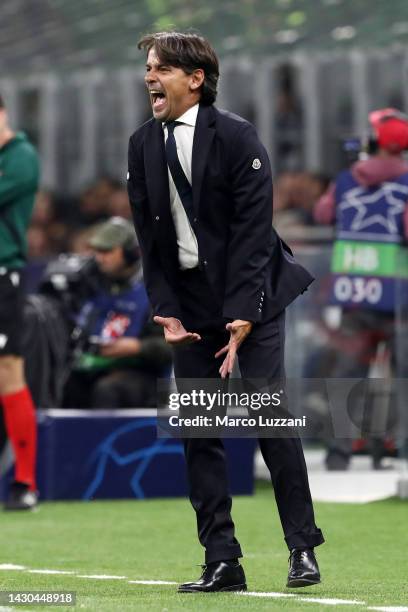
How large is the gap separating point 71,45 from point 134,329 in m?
5.12

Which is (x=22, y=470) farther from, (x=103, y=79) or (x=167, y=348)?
(x=103, y=79)

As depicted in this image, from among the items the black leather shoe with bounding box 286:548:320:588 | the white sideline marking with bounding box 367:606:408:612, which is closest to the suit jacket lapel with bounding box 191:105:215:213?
the black leather shoe with bounding box 286:548:320:588

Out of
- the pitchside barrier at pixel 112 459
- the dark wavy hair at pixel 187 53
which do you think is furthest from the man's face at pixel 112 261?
the dark wavy hair at pixel 187 53

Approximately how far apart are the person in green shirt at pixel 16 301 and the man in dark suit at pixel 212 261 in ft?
9.82

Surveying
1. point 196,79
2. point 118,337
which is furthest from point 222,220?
point 118,337

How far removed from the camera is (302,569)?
535 centimetres

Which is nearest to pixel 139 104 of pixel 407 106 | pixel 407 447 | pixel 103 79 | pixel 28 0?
pixel 103 79

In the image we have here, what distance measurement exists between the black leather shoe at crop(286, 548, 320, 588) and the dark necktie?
42.4 inches

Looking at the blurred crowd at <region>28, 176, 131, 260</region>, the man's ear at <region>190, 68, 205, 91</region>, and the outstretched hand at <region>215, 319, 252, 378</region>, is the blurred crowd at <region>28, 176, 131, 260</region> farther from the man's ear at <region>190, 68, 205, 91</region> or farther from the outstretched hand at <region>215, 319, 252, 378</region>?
the outstretched hand at <region>215, 319, 252, 378</region>

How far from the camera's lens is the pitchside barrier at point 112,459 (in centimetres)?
916

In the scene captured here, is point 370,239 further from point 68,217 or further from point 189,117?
point 68,217

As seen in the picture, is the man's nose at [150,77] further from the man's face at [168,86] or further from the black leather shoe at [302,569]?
the black leather shoe at [302,569]

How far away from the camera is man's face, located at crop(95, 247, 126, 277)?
390 inches

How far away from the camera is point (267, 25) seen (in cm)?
1308
